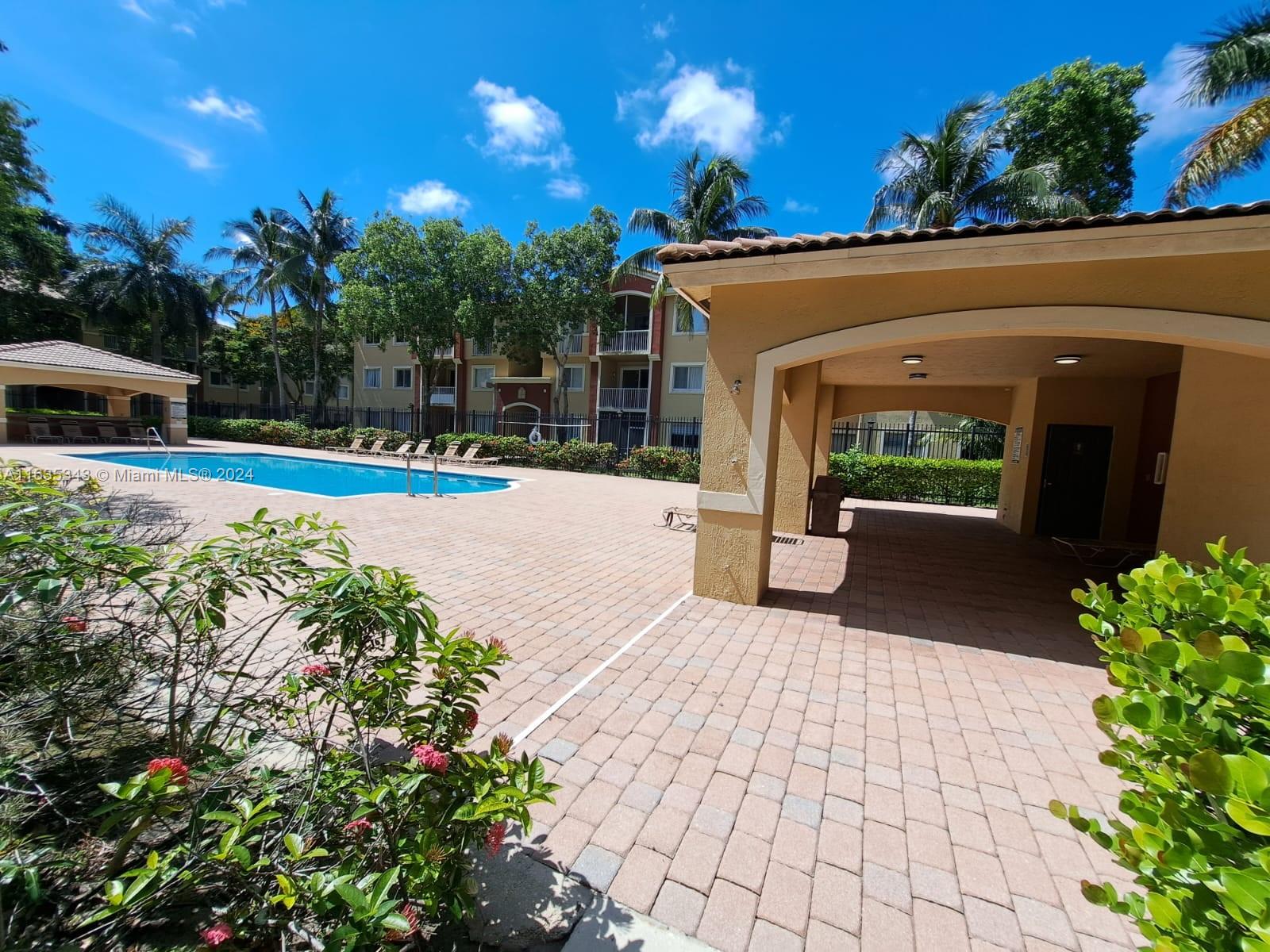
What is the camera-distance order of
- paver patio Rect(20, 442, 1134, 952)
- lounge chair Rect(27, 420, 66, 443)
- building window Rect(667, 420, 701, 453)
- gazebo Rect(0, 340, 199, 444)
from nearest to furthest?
paver patio Rect(20, 442, 1134, 952)
gazebo Rect(0, 340, 199, 444)
lounge chair Rect(27, 420, 66, 443)
building window Rect(667, 420, 701, 453)

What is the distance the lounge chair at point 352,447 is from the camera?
24.5 metres

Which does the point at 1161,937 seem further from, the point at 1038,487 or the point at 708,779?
the point at 1038,487

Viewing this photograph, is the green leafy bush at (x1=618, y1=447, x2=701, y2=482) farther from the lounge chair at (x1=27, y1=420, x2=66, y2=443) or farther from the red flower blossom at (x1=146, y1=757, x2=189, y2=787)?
the lounge chair at (x1=27, y1=420, x2=66, y2=443)

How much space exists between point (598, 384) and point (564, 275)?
19.3ft

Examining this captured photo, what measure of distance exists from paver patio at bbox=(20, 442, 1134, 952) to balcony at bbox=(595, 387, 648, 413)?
19023 mm

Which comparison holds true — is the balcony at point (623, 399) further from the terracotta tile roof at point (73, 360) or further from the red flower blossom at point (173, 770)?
the red flower blossom at point (173, 770)

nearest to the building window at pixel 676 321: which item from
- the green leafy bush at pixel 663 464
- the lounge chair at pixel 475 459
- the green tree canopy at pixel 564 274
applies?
the green tree canopy at pixel 564 274

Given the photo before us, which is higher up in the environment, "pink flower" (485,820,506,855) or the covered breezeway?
the covered breezeway

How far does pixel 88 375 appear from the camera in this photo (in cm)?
1966

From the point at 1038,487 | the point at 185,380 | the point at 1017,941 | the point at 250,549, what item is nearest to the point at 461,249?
the point at 185,380

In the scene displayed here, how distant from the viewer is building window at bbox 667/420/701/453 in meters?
23.1

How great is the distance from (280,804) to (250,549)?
2.87 feet

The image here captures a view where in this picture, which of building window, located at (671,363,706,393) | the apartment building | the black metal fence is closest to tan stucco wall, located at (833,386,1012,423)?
the black metal fence

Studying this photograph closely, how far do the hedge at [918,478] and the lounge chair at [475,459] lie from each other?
1333 cm
